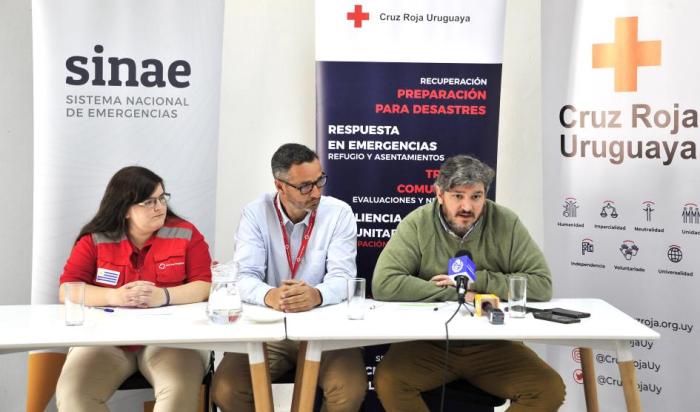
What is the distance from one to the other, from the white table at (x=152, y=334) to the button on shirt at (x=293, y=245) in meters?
0.48

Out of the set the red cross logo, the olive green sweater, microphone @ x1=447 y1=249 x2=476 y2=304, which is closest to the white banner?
the red cross logo

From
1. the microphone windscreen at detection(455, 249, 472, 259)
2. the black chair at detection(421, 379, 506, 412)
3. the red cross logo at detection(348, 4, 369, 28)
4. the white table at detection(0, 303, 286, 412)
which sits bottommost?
the black chair at detection(421, 379, 506, 412)

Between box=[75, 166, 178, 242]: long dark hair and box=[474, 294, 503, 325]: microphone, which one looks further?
box=[75, 166, 178, 242]: long dark hair

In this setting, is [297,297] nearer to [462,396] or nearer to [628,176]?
[462,396]

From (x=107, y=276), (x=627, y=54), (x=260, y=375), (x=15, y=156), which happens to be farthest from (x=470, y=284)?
(x=15, y=156)

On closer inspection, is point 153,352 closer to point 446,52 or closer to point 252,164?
point 252,164

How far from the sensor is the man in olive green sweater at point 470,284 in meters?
3.27

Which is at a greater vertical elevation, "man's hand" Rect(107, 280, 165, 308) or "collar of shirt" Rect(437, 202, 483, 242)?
"collar of shirt" Rect(437, 202, 483, 242)

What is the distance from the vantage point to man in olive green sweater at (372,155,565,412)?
3.27m

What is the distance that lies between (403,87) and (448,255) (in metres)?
1.15

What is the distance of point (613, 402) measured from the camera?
13.9ft

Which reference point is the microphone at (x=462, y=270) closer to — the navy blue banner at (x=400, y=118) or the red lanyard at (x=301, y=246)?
the red lanyard at (x=301, y=246)

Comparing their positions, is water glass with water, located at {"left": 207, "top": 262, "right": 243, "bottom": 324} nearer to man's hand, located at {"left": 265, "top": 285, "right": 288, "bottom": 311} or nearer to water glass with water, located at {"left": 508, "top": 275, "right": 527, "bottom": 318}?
man's hand, located at {"left": 265, "top": 285, "right": 288, "bottom": 311}

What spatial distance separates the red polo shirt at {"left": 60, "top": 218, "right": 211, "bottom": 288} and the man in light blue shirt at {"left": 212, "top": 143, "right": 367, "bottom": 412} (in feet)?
0.69
